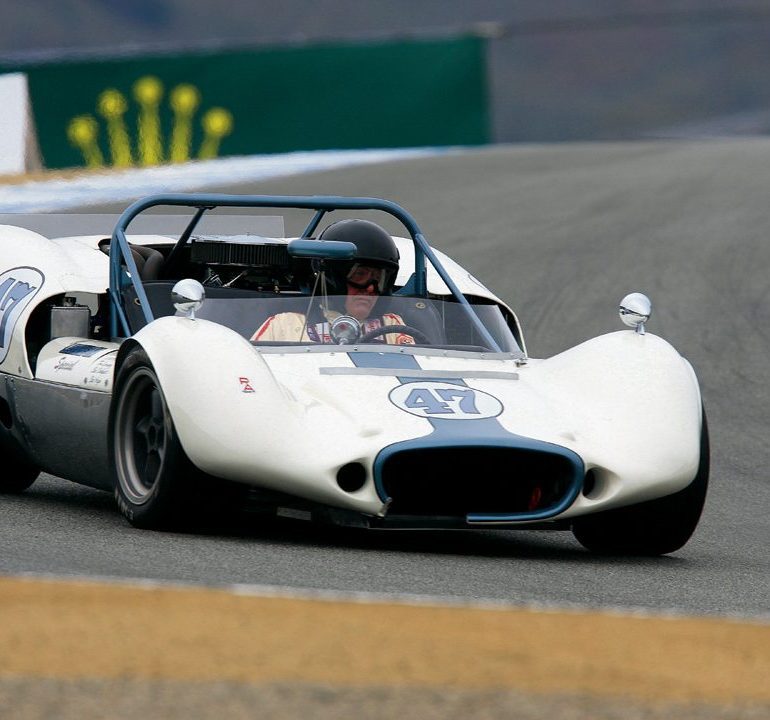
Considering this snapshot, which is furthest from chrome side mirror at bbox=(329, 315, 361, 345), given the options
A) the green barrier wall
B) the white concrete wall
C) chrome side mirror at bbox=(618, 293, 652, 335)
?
the green barrier wall

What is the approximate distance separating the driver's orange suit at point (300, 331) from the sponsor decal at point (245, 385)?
0.84 metres

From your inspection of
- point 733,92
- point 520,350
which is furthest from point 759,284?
point 733,92

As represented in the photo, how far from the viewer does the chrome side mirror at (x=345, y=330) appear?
698 cm

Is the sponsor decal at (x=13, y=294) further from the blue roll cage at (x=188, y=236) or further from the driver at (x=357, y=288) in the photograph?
the driver at (x=357, y=288)

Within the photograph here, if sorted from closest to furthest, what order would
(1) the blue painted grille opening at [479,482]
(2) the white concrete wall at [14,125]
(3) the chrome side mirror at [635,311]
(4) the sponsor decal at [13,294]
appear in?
(1) the blue painted grille opening at [479,482]
(3) the chrome side mirror at [635,311]
(4) the sponsor decal at [13,294]
(2) the white concrete wall at [14,125]

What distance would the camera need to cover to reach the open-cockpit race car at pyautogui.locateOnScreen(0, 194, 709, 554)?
593 centimetres

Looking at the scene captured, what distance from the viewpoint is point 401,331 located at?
7.11 meters

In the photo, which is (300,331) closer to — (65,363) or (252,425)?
(65,363)

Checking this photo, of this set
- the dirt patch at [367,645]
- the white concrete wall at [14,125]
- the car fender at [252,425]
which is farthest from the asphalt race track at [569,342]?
the white concrete wall at [14,125]

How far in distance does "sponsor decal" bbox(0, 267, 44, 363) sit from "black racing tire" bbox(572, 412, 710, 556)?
259 cm

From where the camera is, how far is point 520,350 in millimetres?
7426

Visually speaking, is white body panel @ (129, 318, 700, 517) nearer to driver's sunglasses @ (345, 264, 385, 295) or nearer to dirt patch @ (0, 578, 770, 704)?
driver's sunglasses @ (345, 264, 385, 295)

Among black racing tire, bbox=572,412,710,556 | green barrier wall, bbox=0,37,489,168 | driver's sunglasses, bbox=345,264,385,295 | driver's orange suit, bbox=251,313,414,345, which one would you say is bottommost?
green barrier wall, bbox=0,37,489,168

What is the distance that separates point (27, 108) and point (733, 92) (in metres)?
12.7
